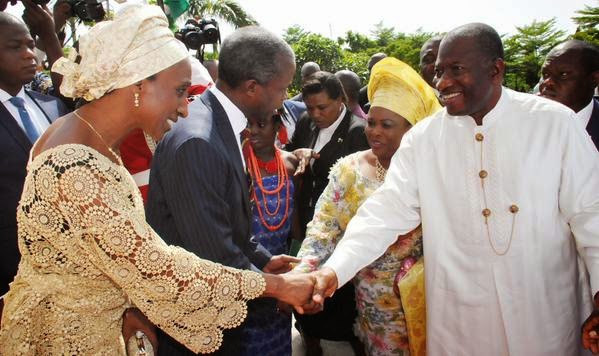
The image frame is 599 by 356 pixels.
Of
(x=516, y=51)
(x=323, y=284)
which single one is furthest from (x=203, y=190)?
(x=516, y=51)

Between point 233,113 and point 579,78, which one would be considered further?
point 579,78

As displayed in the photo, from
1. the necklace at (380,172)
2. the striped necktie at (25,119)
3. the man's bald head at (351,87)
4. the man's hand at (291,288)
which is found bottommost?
the man's bald head at (351,87)

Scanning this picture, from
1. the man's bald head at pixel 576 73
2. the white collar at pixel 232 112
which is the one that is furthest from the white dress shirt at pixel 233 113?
the man's bald head at pixel 576 73

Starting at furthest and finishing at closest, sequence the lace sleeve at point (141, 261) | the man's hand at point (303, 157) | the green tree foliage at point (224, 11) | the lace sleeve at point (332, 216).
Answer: the green tree foliage at point (224, 11)
the man's hand at point (303, 157)
the lace sleeve at point (332, 216)
the lace sleeve at point (141, 261)

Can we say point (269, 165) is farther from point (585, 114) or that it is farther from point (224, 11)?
point (224, 11)

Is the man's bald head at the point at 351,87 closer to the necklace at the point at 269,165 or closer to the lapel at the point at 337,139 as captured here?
the lapel at the point at 337,139

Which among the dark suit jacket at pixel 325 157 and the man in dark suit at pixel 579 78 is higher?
the man in dark suit at pixel 579 78

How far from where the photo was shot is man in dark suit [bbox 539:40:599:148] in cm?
376

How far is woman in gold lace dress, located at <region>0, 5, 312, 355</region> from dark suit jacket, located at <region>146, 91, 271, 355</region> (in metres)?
0.15

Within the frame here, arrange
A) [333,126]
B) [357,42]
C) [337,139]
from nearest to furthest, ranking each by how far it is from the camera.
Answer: [337,139] < [333,126] < [357,42]

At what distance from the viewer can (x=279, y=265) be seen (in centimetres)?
266

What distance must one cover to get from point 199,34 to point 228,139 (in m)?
4.70

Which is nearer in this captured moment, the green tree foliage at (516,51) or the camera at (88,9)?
the camera at (88,9)

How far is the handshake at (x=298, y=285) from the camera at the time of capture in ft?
6.81
